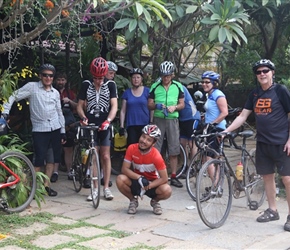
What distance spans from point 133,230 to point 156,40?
167 inches

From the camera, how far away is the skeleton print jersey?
6.86 meters

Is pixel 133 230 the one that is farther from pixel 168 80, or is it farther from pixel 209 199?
pixel 168 80

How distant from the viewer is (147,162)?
5.92 m

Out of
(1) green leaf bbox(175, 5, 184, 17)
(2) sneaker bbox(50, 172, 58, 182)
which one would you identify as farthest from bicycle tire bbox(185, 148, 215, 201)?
(2) sneaker bbox(50, 172, 58, 182)

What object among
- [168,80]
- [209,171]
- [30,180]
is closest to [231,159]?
[168,80]

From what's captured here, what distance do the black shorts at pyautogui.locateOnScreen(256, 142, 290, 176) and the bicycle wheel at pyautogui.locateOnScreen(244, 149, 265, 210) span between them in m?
0.58

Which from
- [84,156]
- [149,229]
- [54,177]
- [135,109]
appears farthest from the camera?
[54,177]

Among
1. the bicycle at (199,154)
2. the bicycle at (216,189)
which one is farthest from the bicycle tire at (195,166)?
the bicycle at (216,189)

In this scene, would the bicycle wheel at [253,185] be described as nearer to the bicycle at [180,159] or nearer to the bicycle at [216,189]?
A: the bicycle at [216,189]

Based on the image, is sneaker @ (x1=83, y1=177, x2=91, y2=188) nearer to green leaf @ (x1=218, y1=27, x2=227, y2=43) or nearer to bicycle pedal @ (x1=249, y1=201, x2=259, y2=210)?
bicycle pedal @ (x1=249, y1=201, x2=259, y2=210)

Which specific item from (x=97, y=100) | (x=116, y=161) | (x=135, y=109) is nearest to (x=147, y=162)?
(x=97, y=100)

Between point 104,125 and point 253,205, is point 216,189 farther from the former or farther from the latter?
point 104,125

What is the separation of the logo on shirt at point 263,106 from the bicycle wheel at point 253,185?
3.09ft

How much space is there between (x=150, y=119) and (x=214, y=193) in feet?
7.92
